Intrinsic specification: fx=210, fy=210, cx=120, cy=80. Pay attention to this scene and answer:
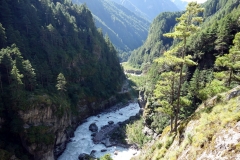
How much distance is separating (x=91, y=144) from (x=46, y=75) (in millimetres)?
28906

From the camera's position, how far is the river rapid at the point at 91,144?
65269 millimetres

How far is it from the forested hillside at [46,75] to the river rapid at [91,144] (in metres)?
3.88

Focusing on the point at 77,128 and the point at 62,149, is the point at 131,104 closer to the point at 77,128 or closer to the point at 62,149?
the point at 77,128

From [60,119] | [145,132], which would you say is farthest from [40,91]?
[145,132]

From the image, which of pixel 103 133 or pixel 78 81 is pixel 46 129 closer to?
pixel 103 133

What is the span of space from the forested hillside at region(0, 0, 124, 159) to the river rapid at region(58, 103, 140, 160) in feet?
12.7

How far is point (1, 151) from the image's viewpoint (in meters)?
48.6

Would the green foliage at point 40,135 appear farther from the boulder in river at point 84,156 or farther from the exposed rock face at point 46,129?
the boulder in river at point 84,156

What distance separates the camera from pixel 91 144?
72062 mm

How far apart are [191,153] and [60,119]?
55.9m

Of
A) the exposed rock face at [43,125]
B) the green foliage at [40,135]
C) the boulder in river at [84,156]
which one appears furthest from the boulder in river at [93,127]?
the green foliage at [40,135]

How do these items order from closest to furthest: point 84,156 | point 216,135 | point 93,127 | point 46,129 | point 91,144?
1. point 216,135
2. point 46,129
3. point 84,156
4. point 91,144
5. point 93,127

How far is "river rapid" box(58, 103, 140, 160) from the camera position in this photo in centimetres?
6527

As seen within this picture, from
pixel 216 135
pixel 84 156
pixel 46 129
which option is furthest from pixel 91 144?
pixel 216 135
